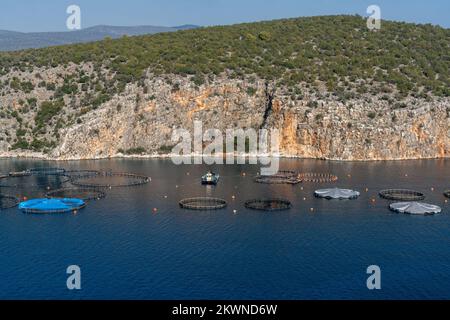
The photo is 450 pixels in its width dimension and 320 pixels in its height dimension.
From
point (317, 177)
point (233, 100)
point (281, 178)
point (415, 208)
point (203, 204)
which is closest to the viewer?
point (415, 208)

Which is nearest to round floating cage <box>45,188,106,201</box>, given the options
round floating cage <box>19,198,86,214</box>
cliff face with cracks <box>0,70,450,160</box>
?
round floating cage <box>19,198,86,214</box>

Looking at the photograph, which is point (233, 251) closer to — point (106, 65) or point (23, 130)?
point (23, 130)

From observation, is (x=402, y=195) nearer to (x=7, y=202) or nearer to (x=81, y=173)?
(x=81, y=173)

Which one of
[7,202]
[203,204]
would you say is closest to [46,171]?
[7,202]

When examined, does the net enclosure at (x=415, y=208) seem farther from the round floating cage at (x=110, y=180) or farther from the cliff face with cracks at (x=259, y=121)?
the cliff face with cracks at (x=259, y=121)
